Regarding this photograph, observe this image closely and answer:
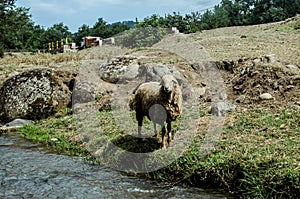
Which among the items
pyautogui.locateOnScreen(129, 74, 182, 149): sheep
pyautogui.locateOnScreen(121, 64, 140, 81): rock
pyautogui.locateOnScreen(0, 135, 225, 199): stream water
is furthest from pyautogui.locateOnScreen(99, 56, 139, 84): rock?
pyautogui.locateOnScreen(129, 74, 182, 149): sheep

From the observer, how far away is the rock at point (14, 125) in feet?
34.5

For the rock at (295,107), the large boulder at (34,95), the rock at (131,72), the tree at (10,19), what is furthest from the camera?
the tree at (10,19)

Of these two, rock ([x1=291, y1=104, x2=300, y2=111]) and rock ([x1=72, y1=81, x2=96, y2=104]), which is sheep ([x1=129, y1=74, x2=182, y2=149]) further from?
rock ([x1=72, y1=81, x2=96, y2=104])

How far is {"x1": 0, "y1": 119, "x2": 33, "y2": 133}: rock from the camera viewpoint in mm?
10521

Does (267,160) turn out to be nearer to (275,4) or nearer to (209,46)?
(209,46)

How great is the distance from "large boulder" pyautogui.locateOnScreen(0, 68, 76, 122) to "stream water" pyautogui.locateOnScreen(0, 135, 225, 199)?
12.9 ft

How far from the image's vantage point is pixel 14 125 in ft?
35.6

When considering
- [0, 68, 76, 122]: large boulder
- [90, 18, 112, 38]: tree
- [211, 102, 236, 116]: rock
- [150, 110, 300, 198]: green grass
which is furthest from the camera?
[90, 18, 112, 38]: tree

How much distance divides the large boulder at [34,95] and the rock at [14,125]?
1.32 ft

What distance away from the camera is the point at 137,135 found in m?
7.81

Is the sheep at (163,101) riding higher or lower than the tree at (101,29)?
lower

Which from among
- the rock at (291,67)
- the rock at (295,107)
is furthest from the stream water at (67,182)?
the rock at (291,67)

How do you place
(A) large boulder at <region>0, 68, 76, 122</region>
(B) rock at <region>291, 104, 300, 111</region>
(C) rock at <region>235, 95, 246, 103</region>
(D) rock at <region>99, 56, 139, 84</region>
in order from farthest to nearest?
(D) rock at <region>99, 56, 139, 84</region> < (A) large boulder at <region>0, 68, 76, 122</region> < (C) rock at <region>235, 95, 246, 103</region> < (B) rock at <region>291, 104, 300, 111</region>

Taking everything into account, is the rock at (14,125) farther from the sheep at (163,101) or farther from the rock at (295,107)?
the rock at (295,107)
